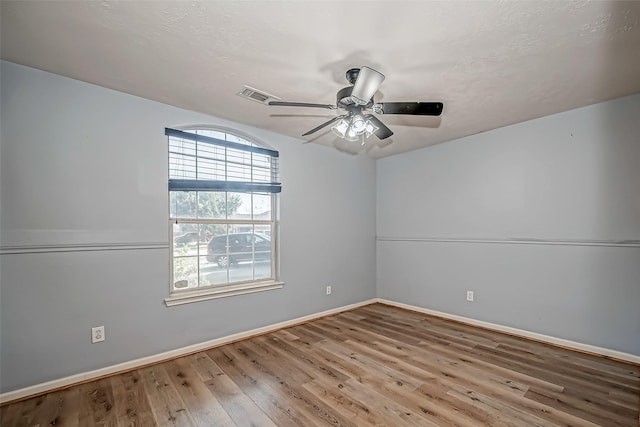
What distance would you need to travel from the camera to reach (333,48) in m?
1.89

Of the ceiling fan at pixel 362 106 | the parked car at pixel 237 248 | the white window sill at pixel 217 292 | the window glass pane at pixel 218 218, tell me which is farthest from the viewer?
the parked car at pixel 237 248

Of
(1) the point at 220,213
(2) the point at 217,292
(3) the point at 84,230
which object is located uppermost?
(1) the point at 220,213

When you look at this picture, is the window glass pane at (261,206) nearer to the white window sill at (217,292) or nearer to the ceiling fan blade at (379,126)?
the white window sill at (217,292)

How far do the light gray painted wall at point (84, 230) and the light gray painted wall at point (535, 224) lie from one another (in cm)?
259

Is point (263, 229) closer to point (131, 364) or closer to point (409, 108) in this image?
point (131, 364)

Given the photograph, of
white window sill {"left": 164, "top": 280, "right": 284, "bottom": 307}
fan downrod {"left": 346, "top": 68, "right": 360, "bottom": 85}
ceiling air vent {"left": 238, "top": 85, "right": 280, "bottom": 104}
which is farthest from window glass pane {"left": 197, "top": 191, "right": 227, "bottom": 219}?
fan downrod {"left": 346, "top": 68, "right": 360, "bottom": 85}

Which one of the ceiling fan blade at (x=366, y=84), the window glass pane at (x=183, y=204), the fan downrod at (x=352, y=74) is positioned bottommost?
the window glass pane at (x=183, y=204)

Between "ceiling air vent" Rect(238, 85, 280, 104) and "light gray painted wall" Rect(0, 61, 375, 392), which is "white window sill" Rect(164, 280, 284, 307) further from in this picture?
"ceiling air vent" Rect(238, 85, 280, 104)

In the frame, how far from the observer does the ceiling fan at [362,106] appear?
1.81m

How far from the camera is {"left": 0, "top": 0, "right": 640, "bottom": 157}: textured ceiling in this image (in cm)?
158

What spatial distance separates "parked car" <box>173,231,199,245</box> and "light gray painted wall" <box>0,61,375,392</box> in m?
0.18

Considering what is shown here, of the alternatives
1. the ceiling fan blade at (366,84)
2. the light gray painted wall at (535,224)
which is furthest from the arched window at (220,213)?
the light gray painted wall at (535,224)

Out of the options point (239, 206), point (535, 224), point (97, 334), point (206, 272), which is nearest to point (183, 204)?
point (239, 206)

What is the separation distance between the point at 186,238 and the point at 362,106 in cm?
214
